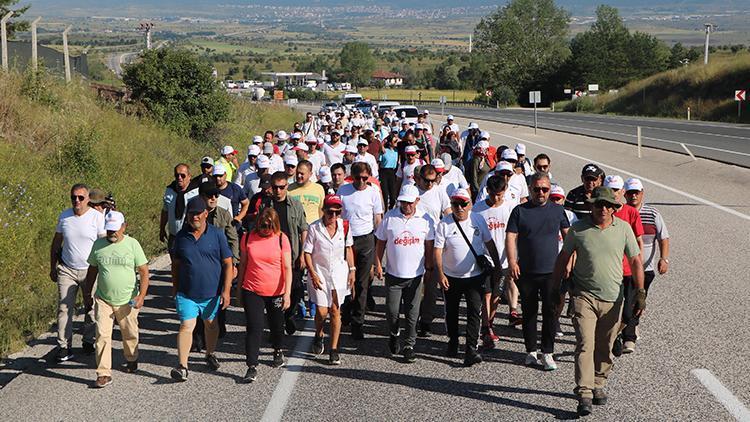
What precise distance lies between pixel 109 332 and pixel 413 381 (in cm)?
286

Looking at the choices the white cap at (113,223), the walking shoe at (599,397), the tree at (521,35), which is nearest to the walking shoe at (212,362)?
the white cap at (113,223)

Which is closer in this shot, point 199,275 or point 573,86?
point 199,275

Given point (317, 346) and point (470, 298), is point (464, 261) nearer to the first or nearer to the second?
point (470, 298)

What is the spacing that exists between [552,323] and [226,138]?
2298 centimetres

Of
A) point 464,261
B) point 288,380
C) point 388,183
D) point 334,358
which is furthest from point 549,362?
point 388,183

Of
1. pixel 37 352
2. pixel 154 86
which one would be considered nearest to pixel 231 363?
pixel 37 352

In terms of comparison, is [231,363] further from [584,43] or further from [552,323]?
[584,43]

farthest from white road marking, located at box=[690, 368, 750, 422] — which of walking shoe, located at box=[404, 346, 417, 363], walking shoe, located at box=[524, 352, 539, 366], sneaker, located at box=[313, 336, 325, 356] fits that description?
sneaker, located at box=[313, 336, 325, 356]

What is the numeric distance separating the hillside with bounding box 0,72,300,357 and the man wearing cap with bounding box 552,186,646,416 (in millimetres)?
5882

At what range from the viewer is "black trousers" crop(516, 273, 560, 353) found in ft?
28.8

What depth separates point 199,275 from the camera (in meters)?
8.71

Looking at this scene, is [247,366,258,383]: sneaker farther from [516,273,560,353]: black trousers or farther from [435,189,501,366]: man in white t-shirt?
[516,273,560,353]: black trousers

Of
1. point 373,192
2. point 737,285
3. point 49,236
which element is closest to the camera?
point 373,192

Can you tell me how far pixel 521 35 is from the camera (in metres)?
142
